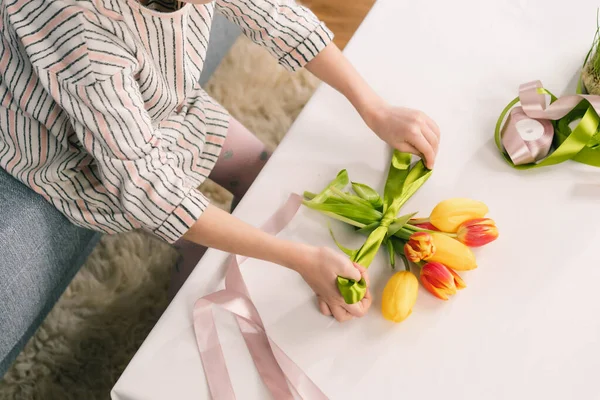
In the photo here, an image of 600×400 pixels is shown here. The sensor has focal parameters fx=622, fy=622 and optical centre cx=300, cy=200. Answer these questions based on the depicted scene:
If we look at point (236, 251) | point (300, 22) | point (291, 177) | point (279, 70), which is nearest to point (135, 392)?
point (236, 251)

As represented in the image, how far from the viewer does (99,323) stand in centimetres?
121

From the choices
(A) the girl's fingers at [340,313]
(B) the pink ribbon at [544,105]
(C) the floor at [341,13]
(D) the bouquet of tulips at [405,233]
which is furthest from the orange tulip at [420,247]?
(C) the floor at [341,13]

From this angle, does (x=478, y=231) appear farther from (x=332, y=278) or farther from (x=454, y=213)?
(x=332, y=278)

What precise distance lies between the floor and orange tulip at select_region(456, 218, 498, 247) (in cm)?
97

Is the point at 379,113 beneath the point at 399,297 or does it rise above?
above

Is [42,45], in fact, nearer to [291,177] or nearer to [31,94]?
[31,94]

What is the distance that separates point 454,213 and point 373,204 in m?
0.10

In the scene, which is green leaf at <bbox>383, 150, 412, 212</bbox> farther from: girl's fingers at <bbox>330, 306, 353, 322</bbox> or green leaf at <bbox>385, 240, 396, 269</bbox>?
girl's fingers at <bbox>330, 306, 353, 322</bbox>

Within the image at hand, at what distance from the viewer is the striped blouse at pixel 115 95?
0.69 m

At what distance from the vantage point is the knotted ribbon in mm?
811

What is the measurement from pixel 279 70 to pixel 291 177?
0.72m

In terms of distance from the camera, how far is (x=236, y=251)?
2.53 ft

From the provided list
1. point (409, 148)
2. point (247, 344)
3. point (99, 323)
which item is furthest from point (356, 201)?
point (99, 323)

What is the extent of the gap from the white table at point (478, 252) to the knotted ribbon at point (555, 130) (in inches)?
0.7
